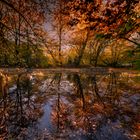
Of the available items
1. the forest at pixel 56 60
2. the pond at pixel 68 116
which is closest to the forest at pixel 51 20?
the forest at pixel 56 60

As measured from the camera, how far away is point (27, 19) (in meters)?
8.73

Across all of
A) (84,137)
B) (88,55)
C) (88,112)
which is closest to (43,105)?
(88,112)

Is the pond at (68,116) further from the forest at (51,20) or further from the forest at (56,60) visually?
the forest at (51,20)

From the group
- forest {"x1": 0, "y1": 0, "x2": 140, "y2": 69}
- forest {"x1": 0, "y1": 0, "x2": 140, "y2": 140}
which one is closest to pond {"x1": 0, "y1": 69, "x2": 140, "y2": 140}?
forest {"x1": 0, "y1": 0, "x2": 140, "y2": 140}

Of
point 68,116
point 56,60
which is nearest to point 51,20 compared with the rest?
point 56,60

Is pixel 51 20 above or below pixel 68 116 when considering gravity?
above

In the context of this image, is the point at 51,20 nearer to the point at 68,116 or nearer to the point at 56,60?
the point at 56,60

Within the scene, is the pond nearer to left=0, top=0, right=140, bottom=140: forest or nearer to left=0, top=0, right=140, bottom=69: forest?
left=0, top=0, right=140, bottom=140: forest

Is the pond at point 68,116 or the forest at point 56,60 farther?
the pond at point 68,116

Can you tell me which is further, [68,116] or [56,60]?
[68,116]

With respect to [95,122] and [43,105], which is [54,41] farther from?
[43,105]

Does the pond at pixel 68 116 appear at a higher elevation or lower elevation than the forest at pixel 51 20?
lower

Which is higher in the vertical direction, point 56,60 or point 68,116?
point 56,60

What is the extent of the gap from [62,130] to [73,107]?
3925 millimetres
